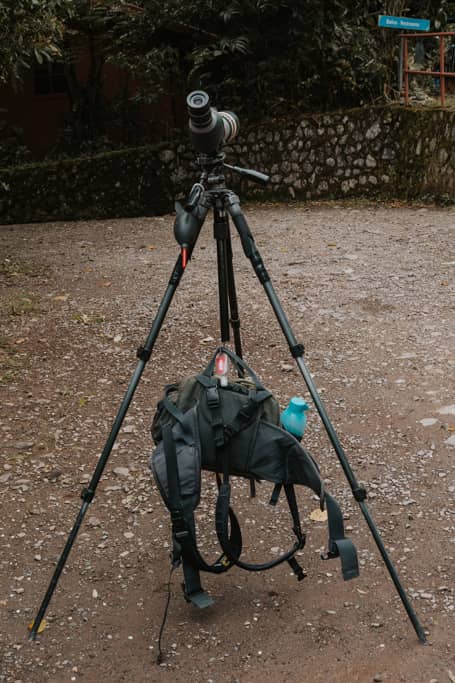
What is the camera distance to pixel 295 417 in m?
2.95

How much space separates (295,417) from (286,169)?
8723 mm

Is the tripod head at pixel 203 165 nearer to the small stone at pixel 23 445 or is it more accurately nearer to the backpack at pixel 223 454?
the backpack at pixel 223 454

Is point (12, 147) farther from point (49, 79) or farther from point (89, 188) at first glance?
point (89, 188)

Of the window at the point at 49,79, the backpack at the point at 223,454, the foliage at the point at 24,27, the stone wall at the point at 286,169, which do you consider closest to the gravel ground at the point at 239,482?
the backpack at the point at 223,454

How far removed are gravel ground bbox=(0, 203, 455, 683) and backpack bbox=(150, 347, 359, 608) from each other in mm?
347

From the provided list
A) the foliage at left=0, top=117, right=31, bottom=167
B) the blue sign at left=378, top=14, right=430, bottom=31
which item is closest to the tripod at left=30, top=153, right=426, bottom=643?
the blue sign at left=378, top=14, right=430, bottom=31

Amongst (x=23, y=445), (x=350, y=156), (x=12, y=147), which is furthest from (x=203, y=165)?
(x=12, y=147)

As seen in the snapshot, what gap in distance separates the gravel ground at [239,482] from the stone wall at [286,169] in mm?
2530

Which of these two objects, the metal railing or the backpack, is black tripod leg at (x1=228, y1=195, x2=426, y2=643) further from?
the metal railing

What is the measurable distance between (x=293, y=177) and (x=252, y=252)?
8622mm

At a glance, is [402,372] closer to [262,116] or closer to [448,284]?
[448,284]

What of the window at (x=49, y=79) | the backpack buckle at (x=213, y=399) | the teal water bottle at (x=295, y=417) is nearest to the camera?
the backpack buckle at (x=213, y=399)

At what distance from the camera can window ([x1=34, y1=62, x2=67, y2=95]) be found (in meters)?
14.1

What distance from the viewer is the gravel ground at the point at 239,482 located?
289 centimetres
